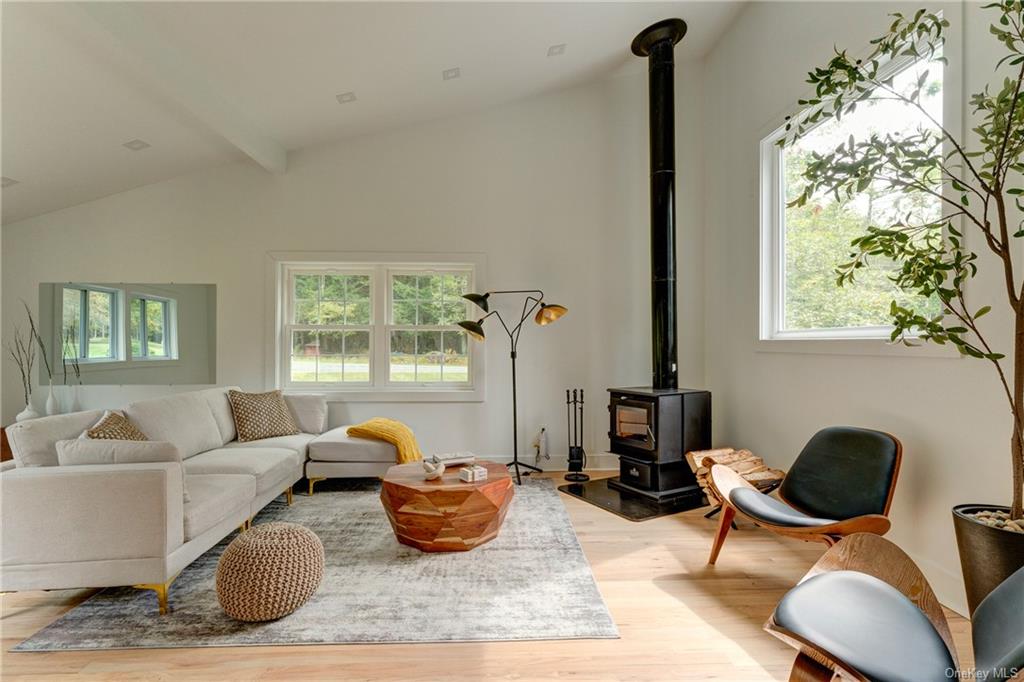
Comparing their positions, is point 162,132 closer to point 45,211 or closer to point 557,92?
point 45,211

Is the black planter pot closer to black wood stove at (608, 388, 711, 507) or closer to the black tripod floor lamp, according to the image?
black wood stove at (608, 388, 711, 507)

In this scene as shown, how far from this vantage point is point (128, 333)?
14.8 feet

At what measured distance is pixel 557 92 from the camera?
4762 mm

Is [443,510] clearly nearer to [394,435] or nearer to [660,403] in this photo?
[394,435]

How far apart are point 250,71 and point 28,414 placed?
3559mm

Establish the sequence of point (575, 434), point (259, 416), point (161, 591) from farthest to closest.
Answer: point (575, 434)
point (259, 416)
point (161, 591)

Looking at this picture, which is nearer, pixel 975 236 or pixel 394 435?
pixel 975 236

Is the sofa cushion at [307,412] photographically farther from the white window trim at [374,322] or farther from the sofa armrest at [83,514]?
the sofa armrest at [83,514]

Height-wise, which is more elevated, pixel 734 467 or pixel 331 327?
pixel 331 327

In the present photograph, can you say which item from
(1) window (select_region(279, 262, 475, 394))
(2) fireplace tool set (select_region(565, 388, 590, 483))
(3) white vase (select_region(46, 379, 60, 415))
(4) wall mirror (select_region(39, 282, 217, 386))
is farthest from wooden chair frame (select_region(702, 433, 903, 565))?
(3) white vase (select_region(46, 379, 60, 415))

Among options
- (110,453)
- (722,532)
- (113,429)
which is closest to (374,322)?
(113,429)

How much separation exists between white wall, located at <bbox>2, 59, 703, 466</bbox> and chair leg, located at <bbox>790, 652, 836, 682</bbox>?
3.49 metres

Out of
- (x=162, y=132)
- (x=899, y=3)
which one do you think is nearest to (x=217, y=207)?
(x=162, y=132)

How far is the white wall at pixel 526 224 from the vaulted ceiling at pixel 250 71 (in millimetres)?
268
